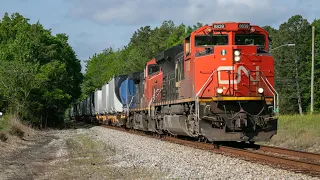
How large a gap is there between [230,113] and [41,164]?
18.7ft

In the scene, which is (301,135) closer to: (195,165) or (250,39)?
(250,39)

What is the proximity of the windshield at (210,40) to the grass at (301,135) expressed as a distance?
4.95m

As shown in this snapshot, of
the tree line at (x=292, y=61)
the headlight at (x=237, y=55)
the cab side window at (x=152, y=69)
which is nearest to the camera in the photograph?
the headlight at (x=237, y=55)

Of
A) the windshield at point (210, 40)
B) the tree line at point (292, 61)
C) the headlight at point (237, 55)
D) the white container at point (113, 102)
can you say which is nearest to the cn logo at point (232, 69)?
the headlight at point (237, 55)

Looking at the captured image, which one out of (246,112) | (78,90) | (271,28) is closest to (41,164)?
(246,112)

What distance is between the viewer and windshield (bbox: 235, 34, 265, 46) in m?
14.7

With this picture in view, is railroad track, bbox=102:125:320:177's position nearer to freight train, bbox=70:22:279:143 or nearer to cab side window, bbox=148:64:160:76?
freight train, bbox=70:22:279:143

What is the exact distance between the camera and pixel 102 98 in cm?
4484

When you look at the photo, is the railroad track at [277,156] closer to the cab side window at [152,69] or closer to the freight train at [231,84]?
the freight train at [231,84]

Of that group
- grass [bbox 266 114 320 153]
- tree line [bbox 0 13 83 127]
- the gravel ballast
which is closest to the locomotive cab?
the gravel ballast

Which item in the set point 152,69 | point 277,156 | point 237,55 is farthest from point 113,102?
point 277,156

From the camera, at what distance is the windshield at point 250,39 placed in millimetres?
14688

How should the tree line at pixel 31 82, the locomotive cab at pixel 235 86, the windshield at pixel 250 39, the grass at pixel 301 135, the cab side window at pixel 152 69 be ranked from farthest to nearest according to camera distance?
the tree line at pixel 31 82 < the cab side window at pixel 152 69 < the grass at pixel 301 135 < the windshield at pixel 250 39 < the locomotive cab at pixel 235 86

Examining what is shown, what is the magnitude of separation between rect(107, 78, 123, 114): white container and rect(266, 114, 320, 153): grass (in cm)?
1383
